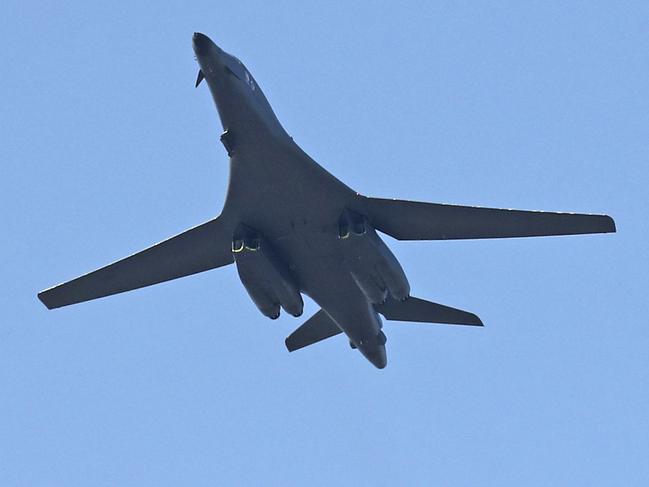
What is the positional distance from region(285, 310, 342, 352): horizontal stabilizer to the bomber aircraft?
7.05ft

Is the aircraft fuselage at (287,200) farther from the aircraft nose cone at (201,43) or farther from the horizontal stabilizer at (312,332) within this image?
the horizontal stabilizer at (312,332)

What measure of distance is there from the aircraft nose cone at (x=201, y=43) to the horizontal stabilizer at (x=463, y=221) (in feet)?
22.3

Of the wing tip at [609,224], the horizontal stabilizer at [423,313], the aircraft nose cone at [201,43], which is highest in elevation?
the aircraft nose cone at [201,43]

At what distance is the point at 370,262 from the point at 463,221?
10.6 ft

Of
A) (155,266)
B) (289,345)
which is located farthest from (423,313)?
(155,266)

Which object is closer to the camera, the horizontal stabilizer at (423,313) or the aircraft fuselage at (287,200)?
the aircraft fuselage at (287,200)

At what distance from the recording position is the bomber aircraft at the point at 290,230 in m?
39.3

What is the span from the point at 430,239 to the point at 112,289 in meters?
10.5

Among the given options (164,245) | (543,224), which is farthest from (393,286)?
(164,245)

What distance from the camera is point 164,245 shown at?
43.3 metres

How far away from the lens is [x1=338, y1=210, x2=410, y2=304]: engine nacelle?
133 feet

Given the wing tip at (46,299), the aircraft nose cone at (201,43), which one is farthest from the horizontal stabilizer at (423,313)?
the aircraft nose cone at (201,43)

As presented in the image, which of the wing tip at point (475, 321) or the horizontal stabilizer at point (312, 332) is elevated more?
the horizontal stabilizer at point (312, 332)

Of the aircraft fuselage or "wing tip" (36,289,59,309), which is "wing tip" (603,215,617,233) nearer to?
the aircraft fuselage
